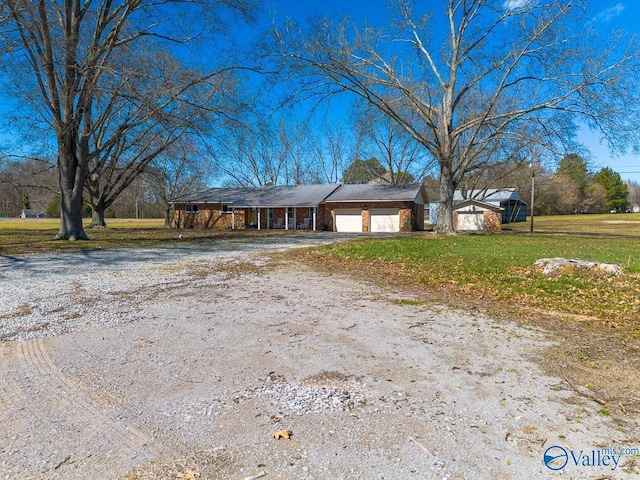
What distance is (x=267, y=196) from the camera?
107 ft

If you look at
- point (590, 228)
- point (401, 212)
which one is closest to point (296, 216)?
point (401, 212)

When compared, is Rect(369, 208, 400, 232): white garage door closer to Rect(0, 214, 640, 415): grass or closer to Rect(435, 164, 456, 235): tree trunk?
Rect(435, 164, 456, 235): tree trunk

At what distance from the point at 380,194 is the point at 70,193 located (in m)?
19.9

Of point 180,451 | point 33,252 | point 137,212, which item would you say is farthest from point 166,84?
point 137,212

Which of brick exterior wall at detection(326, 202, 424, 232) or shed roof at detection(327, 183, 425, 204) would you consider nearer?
brick exterior wall at detection(326, 202, 424, 232)

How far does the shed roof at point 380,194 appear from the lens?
27795 mm

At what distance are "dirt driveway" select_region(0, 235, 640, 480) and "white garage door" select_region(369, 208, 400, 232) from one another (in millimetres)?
22747

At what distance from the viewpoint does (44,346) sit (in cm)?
393

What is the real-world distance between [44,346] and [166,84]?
1181 cm

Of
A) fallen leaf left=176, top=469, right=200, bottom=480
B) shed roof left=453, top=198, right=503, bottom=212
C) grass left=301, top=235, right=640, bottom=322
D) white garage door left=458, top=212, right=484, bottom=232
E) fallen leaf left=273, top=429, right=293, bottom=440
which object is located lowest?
fallen leaf left=176, top=469, right=200, bottom=480

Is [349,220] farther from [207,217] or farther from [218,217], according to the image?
[207,217]

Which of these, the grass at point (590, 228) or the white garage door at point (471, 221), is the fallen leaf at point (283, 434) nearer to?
the grass at point (590, 228)

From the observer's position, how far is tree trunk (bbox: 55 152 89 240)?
17047mm

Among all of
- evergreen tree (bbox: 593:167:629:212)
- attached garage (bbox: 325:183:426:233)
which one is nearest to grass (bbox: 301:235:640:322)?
attached garage (bbox: 325:183:426:233)
